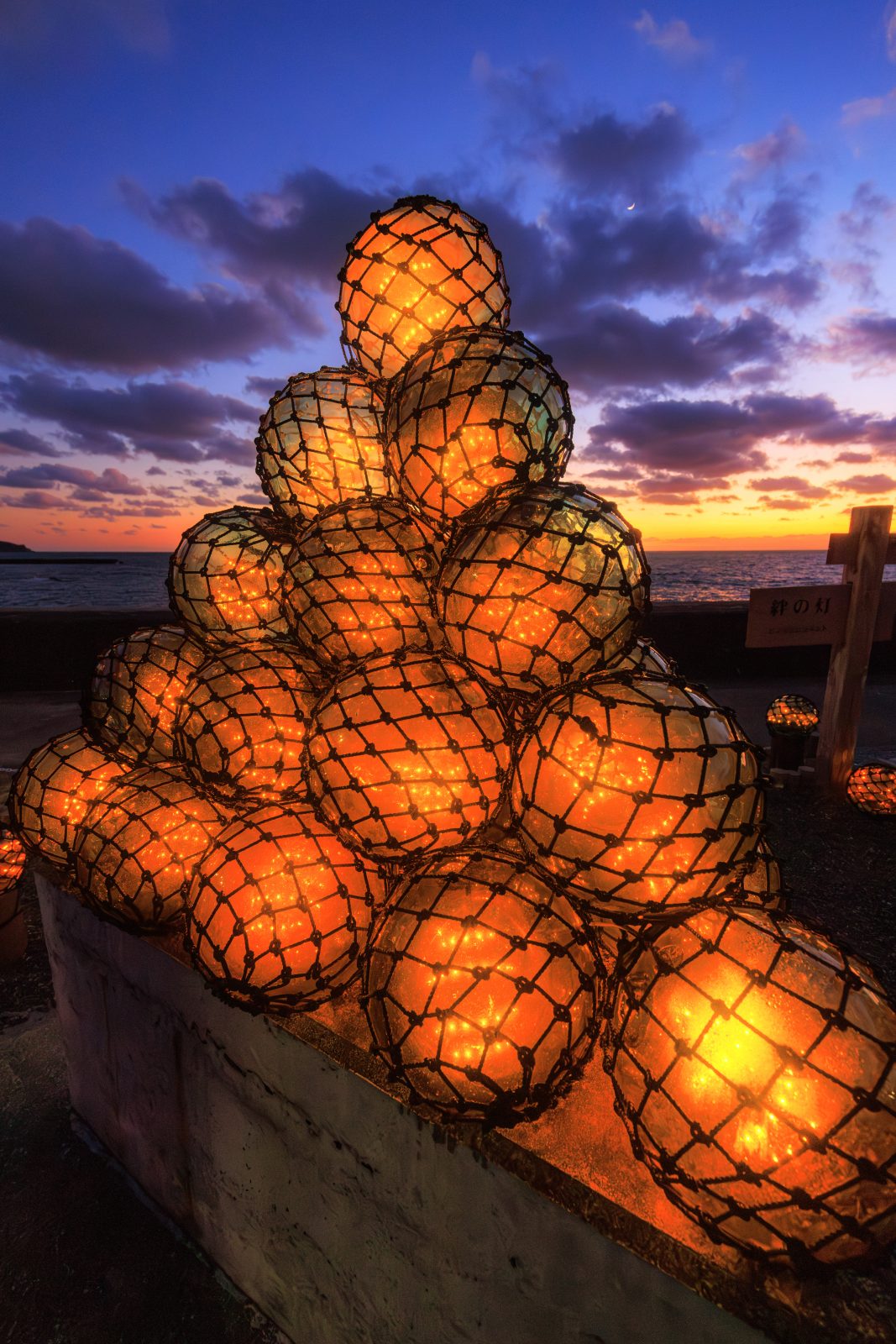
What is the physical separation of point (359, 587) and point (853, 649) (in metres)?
6.14

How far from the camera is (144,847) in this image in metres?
1.98

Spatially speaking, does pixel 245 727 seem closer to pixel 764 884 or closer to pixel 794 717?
pixel 764 884

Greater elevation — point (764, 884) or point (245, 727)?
point (245, 727)

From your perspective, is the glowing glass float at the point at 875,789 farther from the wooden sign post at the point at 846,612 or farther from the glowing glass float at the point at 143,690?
the glowing glass float at the point at 143,690

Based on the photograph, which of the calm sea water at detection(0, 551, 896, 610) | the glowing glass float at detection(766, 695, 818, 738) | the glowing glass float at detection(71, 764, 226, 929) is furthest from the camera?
the calm sea water at detection(0, 551, 896, 610)

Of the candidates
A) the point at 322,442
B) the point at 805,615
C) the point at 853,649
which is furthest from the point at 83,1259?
the point at 853,649

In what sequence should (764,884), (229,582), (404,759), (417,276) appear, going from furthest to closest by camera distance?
(229,582), (417,276), (764,884), (404,759)

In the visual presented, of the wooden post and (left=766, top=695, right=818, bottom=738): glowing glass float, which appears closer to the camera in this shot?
the wooden post

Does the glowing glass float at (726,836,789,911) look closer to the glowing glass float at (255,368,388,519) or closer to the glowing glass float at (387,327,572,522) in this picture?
the glowing glass float at (387,327,572,522)

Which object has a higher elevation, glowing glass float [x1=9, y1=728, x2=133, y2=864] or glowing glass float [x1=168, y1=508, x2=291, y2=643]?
glowing glass float [x1=168, y1=508, x2=291, y2=643]

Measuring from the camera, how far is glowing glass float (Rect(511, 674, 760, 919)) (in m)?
1.38

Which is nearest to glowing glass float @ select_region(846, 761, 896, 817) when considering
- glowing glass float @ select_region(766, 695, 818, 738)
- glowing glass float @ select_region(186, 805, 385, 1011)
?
glowing glass float @ select_region(766, 695, 818, 738)

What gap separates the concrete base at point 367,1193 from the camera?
1293 mm

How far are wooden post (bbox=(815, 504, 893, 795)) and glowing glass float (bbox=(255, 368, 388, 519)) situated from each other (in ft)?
18.7
